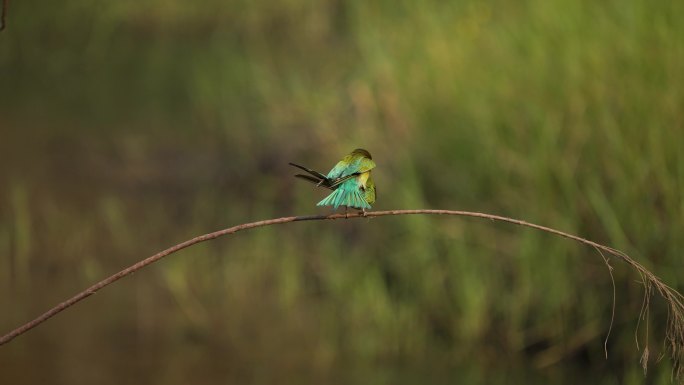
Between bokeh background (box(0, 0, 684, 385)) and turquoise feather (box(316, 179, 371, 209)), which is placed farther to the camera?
bokeh background (box(0, 0, 684, 385))

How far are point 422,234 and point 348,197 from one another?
246 centimetres

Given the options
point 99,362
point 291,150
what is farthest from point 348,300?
point 291,150

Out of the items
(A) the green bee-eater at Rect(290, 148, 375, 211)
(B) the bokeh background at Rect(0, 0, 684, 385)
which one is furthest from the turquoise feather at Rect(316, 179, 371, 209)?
(B) the bokeh background at Rect(0, 0, 684, 385)

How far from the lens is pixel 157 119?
798 centimetres

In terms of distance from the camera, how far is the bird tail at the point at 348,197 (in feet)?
7.05

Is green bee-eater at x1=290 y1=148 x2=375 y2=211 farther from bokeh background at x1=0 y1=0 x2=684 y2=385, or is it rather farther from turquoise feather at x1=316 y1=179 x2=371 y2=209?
bokeh background at x1=0 y1=0 x2=684 y2=385

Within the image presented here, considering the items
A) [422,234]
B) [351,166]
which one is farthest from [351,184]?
[422,234]

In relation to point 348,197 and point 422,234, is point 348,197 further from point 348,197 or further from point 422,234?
point 422,234

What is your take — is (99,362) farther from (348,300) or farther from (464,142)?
(464,142)

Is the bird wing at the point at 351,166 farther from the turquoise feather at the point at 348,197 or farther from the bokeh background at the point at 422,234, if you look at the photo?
the bokeh background at the point at 422,234

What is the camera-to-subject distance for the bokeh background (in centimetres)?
420

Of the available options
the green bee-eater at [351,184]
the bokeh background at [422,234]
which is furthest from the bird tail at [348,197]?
the bokeh background at [422,234]

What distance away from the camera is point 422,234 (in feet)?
15.1

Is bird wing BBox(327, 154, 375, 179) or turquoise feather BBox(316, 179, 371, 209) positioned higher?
bird wing BBox(327, 154, 375, 179)
